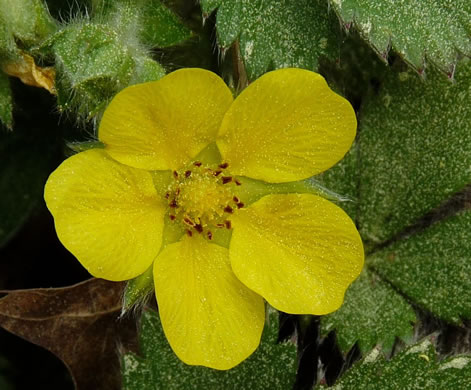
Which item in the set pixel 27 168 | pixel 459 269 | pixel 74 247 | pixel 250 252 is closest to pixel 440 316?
pixel 459 269

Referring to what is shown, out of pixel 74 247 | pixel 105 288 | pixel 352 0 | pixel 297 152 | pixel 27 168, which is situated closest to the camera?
pixel 74 247

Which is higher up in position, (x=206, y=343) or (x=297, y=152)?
(x=297, y=152)

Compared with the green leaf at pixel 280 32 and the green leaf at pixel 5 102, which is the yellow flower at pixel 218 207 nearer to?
the green leaf at pixel 280 32

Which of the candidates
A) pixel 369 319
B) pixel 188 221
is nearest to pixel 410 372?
pixel 369 319

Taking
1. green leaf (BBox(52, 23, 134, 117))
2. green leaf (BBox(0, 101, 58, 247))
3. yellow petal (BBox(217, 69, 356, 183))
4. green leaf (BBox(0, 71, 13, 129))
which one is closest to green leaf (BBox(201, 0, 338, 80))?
yellow petal (BBox(217, 69, 356, 183))

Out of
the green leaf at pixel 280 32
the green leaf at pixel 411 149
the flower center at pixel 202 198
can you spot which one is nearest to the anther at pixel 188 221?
the flower center at pixel 202 198

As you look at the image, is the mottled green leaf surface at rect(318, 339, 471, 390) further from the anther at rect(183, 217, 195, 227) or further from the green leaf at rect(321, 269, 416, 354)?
the anther at rect(183, 217, 195, 227)

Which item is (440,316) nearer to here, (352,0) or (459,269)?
(459,269)
